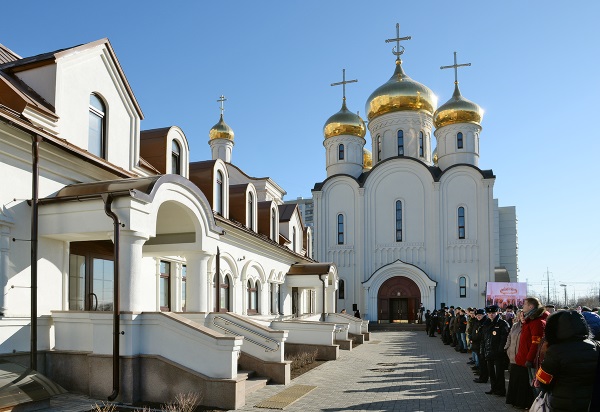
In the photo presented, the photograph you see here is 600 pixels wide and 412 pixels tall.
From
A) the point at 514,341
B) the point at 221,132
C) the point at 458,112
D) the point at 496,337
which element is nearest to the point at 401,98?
the point at 458,112

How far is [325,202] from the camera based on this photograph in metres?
43.5

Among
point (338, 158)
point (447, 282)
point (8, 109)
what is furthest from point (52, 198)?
point (338, 158)

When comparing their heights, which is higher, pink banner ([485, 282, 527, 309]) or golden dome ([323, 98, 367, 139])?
golden dome ([323, 98, 367, 139])

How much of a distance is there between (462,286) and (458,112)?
12.8 m

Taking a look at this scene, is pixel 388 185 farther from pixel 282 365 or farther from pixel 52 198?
pixel 52 198

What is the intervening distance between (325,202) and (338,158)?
4.13 metres

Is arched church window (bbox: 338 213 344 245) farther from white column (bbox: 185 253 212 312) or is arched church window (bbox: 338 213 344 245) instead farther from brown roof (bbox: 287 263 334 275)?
white column (bbox: 185 253 212 312)

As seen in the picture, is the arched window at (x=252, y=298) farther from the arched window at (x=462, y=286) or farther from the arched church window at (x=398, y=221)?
the arched window at (x=462, y=286)

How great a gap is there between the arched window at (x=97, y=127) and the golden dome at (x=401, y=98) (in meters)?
34.5

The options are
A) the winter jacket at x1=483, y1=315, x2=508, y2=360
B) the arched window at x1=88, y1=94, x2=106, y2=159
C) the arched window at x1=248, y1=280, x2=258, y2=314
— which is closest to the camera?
the winter jacket at x1=483, y1=315, x2=508, y2=360

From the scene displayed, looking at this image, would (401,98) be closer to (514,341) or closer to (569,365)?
(514,341)

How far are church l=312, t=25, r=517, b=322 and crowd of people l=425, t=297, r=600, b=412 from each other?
23.2 metres

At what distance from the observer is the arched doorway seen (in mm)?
39969

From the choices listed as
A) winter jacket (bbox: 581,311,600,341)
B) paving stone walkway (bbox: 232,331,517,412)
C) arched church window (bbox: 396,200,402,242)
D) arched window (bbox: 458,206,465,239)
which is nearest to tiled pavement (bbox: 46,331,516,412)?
paving stone walkway (bbox: 232,331,517,412)
